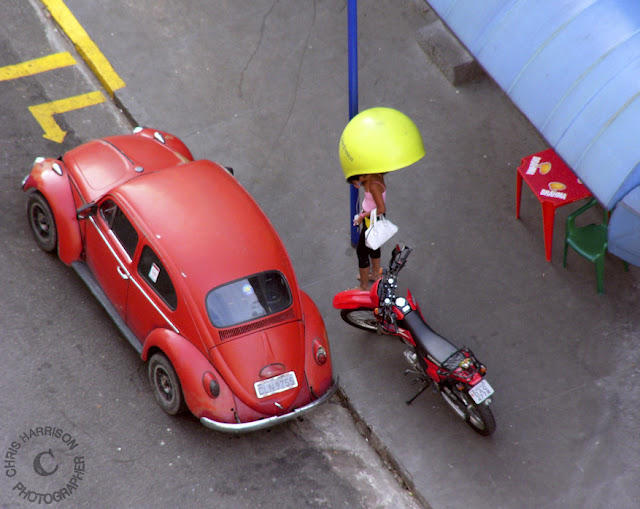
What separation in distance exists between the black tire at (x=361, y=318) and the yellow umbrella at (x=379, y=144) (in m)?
1.41

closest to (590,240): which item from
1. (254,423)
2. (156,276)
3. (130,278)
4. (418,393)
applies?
(418,393)

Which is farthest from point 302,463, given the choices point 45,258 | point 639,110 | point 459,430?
point 639,110

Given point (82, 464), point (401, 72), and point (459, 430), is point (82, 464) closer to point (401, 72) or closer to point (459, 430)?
point (459, 430)

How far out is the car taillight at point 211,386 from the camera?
6859 millimetres

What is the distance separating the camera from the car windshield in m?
6.98

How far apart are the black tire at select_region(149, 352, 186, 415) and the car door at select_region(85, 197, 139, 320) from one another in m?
0.66

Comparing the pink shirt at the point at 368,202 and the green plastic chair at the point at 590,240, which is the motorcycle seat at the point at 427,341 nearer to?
the pink shirt at the point at 368,202

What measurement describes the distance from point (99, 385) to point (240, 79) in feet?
15.2

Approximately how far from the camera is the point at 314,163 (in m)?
9.66

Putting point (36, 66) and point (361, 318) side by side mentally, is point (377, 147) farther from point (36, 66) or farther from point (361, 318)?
point (36, 66)

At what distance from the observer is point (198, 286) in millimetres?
6988

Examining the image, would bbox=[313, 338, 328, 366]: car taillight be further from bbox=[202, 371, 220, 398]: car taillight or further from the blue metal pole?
the blue metal pole

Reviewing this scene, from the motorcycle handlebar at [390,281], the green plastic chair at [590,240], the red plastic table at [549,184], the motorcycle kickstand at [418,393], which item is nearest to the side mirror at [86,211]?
the motorcycle handlebar at [390,281]

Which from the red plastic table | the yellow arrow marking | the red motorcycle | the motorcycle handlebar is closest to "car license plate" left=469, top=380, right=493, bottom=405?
the red motorcycle
